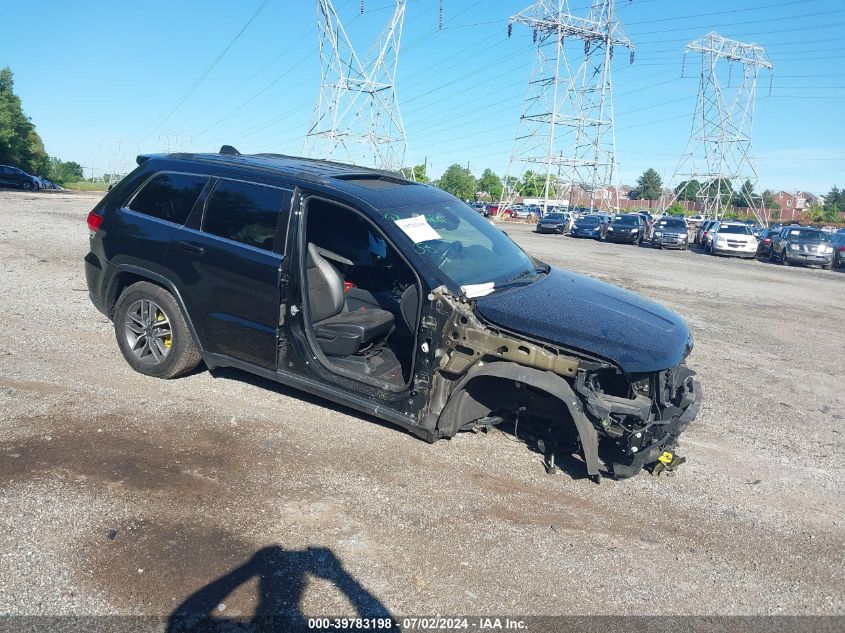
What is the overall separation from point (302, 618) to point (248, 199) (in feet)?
10.2

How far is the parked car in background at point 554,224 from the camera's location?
3778 centimetres

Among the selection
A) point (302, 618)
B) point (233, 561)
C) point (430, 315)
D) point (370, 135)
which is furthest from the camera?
point (370, 135)

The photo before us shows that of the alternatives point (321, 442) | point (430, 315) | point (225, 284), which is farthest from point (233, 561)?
point (225, 284)

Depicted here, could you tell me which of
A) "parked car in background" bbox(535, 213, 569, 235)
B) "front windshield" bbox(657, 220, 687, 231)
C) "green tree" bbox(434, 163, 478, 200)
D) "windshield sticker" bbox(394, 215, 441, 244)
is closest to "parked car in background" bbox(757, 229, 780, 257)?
"front windshield" bbox(657, 220, 687, 231)

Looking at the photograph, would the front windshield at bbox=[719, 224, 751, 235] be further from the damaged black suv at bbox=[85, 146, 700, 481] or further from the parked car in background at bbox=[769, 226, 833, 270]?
the damaged black suv at bbox=[85, 146, 700, 481]

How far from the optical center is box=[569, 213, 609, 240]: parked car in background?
34.9 meters

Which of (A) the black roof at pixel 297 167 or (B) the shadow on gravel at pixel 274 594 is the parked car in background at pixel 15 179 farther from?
(B) the shadow on gravel at pixel 274 594

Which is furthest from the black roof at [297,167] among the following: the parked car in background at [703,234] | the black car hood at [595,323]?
the parked car in background at [703,234]

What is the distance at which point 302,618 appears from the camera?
273cm

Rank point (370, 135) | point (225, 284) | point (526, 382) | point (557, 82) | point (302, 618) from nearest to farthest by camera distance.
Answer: point (302, 618) < point (526, 382) < point (225, 284) < point (370, 135) < point (557, 82)

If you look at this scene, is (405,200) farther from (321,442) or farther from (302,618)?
(302,618)

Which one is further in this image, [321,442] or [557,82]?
[557,82]

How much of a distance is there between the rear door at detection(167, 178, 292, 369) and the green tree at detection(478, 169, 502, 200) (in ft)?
327

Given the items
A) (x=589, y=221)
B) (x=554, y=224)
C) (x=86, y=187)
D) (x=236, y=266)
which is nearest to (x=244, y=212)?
(x=236, y=266)
